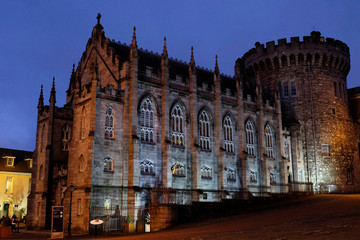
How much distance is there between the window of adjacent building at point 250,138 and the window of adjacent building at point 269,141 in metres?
2.53

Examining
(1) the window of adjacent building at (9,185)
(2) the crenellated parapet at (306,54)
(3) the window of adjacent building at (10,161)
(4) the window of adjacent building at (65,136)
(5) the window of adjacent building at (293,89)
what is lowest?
(1) the window of adjacent building at (9,185)

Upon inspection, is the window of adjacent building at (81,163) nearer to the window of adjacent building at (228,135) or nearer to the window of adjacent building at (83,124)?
the window of adjacent building at (83,124)

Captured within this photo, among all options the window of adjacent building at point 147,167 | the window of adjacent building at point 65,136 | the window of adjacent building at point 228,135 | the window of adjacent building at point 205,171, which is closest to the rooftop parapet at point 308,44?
the window of adjacent building at point 228,135

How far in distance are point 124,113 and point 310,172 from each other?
27.1m

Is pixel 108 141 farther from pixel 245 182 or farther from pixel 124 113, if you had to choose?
pixel 245 182

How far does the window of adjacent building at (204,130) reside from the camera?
4012cm

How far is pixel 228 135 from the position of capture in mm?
43062

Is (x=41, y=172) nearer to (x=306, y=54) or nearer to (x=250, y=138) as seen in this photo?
(x=250, y=138)

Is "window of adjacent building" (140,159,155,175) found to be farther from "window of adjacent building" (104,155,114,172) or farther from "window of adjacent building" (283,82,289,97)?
"window of adjacent building" (283,82,289,97)

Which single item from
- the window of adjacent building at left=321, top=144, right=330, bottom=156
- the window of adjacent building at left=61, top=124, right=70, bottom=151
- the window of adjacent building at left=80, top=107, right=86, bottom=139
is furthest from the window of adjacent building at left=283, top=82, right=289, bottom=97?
the window of adjacent building at left=80, top=107, right=86, bottom=139

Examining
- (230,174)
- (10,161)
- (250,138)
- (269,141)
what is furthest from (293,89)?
(10,161)

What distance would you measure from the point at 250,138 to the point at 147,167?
15871 mm

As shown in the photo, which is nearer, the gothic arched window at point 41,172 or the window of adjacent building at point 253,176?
the gothic arched window at point 41,172

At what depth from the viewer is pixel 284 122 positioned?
50.8 meters
